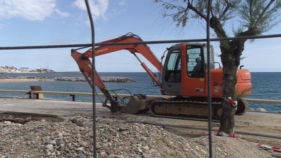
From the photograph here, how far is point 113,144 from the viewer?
468 centimetres

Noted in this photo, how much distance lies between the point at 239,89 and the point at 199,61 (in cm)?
156

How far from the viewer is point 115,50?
38.3 ft

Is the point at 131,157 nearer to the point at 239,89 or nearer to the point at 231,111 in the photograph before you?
the point at 231,111

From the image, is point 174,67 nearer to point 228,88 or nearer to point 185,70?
point 185,70

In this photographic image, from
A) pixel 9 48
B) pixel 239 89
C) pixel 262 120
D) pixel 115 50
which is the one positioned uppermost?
pixel 115 50

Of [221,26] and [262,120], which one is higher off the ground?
[221,26]

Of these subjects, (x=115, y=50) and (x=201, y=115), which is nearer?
(x=201, y=115)

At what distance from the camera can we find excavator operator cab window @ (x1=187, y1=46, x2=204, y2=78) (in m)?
10.4

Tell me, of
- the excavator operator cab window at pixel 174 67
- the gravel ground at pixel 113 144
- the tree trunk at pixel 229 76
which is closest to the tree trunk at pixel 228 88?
the tree trunk at pixel 229 76

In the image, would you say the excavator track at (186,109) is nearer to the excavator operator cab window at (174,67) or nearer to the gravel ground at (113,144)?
the excavator operator cab window at (174,67)

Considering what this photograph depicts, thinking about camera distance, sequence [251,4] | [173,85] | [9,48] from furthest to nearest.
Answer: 1. [173,85]
2. [251,4]
3. [9,48]

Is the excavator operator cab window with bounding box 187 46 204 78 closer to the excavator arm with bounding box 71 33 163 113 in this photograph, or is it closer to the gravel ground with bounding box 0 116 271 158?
the excavator arm with bounding box 71 33 163 113

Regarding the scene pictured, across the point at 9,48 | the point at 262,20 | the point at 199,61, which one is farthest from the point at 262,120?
the point at 9,48

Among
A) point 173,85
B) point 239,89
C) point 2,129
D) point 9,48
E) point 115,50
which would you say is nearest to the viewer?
point 9,48
